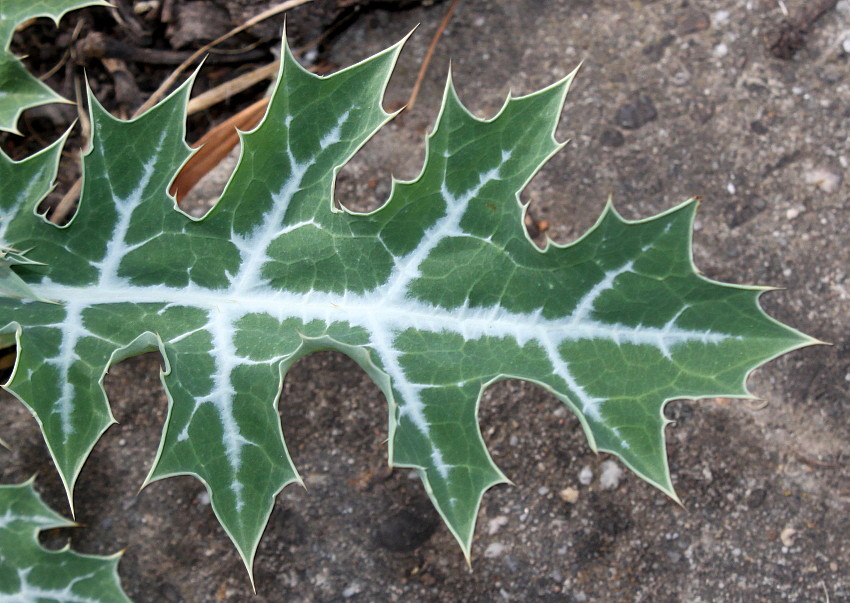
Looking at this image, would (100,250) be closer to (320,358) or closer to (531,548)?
(320,358)

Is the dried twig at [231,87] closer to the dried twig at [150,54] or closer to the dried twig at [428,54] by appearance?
the dried twig at [150,54]

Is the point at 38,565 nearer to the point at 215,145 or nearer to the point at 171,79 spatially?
the point at 215,145

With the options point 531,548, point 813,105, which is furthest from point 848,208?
point 531,548

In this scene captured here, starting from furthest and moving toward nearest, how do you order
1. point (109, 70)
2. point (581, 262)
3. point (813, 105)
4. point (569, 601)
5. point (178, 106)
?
1. point (109, 70)
2. point (813, 105)
3. point (569, 601)
4. point (178, 106)
5. point (581, 262)

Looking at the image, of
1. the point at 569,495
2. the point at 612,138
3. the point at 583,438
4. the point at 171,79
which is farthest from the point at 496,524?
the point at 171,79

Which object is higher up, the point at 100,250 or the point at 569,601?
the point at 100,250

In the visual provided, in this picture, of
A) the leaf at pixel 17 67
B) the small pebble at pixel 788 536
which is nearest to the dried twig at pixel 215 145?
the leaf at pixel 17 67
